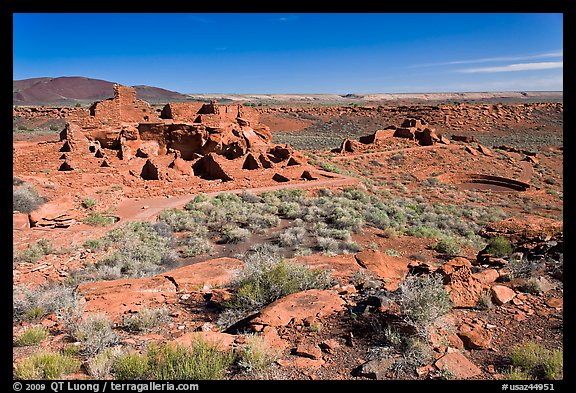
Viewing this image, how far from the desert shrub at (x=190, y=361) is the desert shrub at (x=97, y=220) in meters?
8.90

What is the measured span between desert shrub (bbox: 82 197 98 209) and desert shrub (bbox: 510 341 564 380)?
43.0 feet

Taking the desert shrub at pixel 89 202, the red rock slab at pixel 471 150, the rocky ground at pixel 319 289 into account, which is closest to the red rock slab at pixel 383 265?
the rocky ground at pixel 319 289

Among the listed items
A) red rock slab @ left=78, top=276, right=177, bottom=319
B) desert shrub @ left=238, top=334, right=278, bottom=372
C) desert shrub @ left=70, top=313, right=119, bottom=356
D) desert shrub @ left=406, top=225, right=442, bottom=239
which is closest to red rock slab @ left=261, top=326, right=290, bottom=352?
desert shrub @ left=238, top=334, right=278, bottom=372

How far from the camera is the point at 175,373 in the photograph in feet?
11.4

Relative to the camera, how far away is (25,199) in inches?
475

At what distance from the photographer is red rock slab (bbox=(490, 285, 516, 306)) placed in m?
5.13

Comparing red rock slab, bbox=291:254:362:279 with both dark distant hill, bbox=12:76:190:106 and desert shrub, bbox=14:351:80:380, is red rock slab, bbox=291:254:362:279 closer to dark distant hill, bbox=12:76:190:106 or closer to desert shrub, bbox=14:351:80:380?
desert shrub, bbox=14:351:80:380

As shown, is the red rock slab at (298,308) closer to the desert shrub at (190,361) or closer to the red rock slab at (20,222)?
the desert shrub at (190,361)

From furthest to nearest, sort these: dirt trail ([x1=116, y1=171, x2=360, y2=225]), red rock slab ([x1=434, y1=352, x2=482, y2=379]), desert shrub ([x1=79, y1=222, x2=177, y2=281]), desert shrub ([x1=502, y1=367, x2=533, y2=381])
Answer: dirt trail ([x1=116, y1=171, x2=360, y2=225]) → desert shrub ([x1=79, y1=222, x2=177, y2=281]) → red rock slab ([x1=434, y1=352, x2=482, y2=379]) → desert shrub ([x1=502, y1=367, x2=533, y2=381])

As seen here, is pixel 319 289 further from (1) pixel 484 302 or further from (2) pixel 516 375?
(2) pixel 516 375

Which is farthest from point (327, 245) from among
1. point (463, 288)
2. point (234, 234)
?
point (463, 288)
